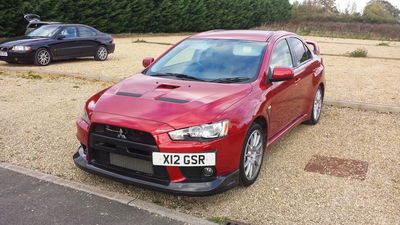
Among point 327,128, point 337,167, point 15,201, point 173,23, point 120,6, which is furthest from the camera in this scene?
point 173,23

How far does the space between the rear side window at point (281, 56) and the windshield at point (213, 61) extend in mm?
189

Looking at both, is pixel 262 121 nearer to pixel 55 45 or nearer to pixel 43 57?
pixel 43 57

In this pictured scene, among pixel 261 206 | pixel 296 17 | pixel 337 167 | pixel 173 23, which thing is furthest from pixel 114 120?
pixel 296 17

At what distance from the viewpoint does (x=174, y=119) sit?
382cm

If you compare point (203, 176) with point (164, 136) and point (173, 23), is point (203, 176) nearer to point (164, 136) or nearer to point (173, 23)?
point (164, 136)

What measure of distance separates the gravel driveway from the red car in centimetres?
30

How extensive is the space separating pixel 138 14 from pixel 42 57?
58.2 feet

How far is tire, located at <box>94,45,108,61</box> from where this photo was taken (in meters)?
15.0

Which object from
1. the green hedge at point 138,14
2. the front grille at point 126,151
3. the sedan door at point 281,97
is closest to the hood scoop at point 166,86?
the front grille at point 126,151

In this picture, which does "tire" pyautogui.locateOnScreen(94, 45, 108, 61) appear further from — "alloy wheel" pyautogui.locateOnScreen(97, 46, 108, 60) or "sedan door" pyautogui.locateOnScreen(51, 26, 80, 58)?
"sedan door" pyautogui.locateOnScreen(51, 26, 80, 58)

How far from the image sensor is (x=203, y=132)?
150 inches

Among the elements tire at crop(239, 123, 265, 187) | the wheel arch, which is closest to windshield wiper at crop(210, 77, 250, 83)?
the wheel arch

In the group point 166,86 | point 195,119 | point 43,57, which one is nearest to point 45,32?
point 43,57

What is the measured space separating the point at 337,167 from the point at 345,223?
1.46 m
